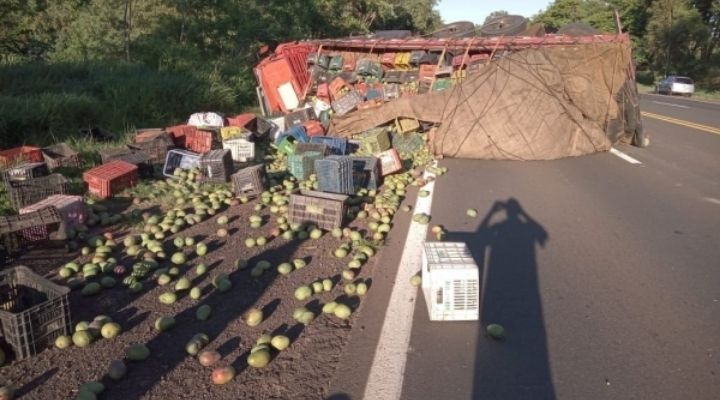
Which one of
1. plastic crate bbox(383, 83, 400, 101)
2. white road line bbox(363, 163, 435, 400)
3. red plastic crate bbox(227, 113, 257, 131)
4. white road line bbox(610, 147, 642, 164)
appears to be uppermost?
plastic crate bbox(383, 83, 400, 101)

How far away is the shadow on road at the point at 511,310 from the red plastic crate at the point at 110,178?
5177 millimetres

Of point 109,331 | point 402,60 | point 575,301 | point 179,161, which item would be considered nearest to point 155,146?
point 179,161

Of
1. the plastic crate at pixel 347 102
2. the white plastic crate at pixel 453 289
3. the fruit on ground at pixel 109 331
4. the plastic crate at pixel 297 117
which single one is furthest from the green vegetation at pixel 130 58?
the white plastic crate at pixel 453 289

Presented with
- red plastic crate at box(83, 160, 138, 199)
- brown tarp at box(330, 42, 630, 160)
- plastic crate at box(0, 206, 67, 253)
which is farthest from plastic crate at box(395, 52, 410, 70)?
plastic crate at box(0, 206, 67, 253)

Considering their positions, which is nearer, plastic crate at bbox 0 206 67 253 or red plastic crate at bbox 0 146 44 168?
plastic crate at bbox 0 206 67 253

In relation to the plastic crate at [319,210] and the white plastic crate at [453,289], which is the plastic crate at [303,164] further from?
the white plastic crate at [453,289]

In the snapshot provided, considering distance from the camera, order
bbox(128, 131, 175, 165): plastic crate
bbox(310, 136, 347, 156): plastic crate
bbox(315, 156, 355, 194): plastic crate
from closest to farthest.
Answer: bbox(315, 156, 355, 194): plastic crate
bbox(128, 131, 175, 165): plastic crate
bbox(310, 136, 347, 156): plastic crate

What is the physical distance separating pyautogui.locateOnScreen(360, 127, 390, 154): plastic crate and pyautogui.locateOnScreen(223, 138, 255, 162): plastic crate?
94.2 inches

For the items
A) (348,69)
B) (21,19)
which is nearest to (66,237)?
(348,69)

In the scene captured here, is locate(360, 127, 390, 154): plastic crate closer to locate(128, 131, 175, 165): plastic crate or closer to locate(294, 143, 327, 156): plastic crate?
locate(294, 143, 327, 156): plastic crate

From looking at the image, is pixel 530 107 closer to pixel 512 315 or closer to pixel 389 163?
pixel 389 163

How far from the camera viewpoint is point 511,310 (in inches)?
169

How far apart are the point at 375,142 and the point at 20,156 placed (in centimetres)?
638

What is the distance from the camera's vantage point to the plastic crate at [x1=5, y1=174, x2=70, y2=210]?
268 inches
